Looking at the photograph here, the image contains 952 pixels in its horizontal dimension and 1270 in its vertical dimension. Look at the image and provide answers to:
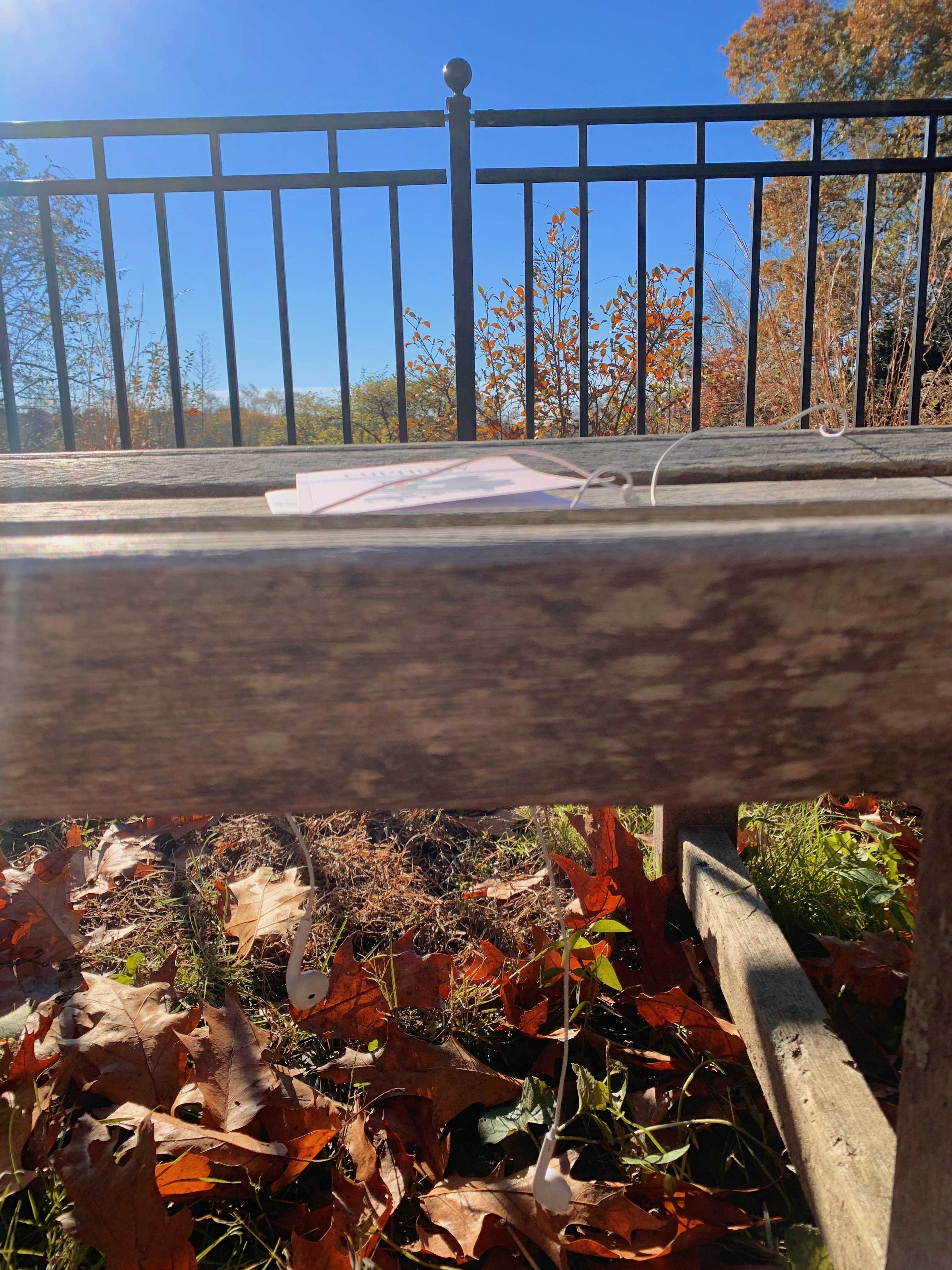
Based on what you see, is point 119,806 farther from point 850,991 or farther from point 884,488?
point 850,991

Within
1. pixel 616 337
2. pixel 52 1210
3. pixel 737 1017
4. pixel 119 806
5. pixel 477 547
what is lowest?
pixel 52 1210

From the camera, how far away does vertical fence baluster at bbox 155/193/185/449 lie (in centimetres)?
355

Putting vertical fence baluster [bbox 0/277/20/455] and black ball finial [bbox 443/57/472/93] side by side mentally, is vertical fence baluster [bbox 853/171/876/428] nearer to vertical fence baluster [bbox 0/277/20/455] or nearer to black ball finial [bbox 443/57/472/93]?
black ball finial [bbox 443/57/472/93]

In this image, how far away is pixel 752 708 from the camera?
1.26ft

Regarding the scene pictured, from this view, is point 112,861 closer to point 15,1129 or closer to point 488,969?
point 15,1129

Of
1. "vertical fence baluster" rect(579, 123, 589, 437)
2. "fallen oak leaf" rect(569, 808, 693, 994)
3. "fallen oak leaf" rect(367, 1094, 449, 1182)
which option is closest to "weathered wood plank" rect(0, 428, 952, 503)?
"fallen oak leaf" rect(569, 808, 693, 994)

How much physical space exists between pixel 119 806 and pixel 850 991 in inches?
54.3

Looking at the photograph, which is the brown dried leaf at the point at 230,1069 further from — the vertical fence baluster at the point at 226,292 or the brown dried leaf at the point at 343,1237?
the vertical fence baluster at the point at 226,292

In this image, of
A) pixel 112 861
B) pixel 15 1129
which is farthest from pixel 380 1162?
pixel 112 861

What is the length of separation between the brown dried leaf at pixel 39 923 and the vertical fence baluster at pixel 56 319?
278 centimetres

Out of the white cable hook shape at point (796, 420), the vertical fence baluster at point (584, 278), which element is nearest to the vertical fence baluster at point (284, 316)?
the vertical fence baluster at point (584, 278)

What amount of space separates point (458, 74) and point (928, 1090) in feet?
12.8

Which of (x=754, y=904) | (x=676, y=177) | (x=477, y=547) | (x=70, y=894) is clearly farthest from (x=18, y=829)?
(x=676, y=177)

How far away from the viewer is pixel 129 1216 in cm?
89
